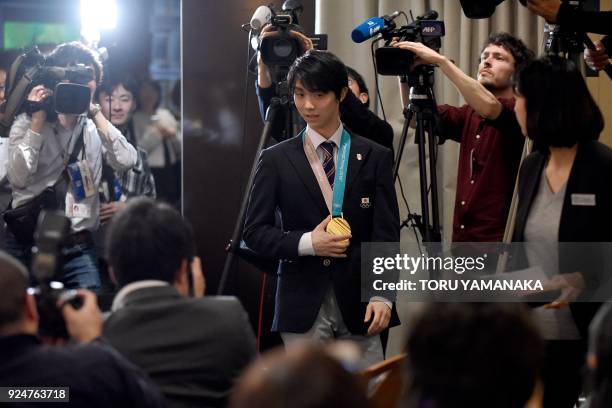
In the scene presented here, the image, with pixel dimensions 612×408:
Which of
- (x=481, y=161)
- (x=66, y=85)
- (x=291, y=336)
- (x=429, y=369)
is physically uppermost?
(x=66, y=85)

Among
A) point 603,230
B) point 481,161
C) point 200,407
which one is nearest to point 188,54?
point 481,161

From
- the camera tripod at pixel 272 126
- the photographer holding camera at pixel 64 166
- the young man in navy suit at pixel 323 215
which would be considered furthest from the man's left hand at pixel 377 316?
the photographer holding camera at pixel 64 166

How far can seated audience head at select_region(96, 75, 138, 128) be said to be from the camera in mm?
4352

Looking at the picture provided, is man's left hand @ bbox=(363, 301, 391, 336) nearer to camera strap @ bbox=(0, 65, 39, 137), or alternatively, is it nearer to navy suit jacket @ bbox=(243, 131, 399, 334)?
navy suit jacket @ bbox=(243, 131, 399, 334)

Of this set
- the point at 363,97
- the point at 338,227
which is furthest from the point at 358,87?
the point at 338,227

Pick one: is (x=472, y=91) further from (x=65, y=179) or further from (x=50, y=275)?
(x=50, y=275)

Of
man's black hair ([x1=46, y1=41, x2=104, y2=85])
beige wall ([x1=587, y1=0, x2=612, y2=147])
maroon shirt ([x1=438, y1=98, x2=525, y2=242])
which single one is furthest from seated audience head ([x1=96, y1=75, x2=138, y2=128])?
beige wall ([x1=587, y1=0, x2=612, y2=147])

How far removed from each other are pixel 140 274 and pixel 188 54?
2.52 m

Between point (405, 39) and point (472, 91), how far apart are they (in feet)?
1.10

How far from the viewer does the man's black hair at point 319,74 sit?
2896 millimetres

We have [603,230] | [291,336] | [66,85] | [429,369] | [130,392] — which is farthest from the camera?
[66,85]

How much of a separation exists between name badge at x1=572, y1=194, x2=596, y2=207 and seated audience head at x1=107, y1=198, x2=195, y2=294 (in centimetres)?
112

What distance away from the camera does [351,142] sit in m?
2.94

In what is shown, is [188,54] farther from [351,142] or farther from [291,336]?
[291,336]
